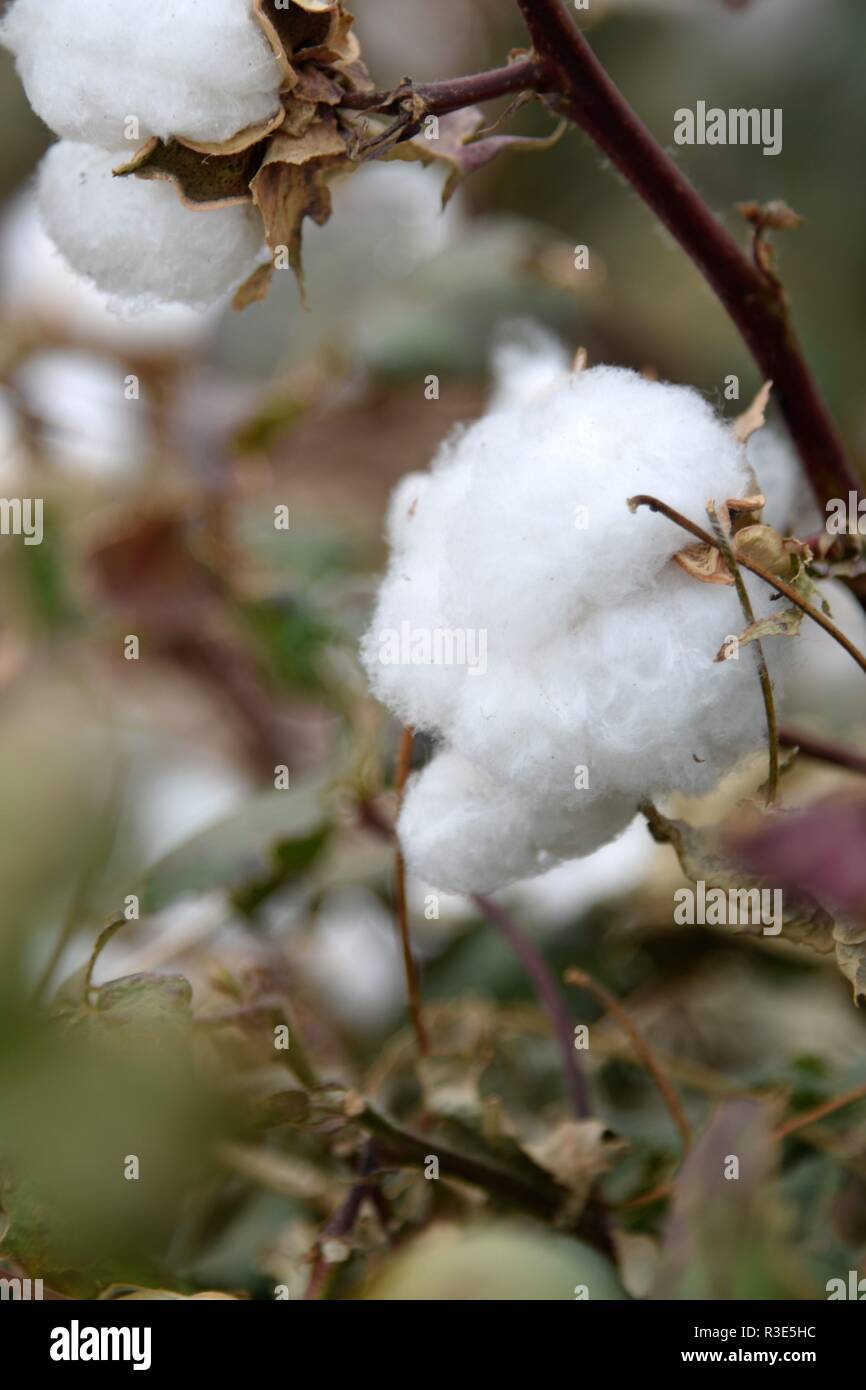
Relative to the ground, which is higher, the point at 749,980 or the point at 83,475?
the point at 83,475

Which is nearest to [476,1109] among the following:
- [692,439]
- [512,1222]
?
[512,1222]

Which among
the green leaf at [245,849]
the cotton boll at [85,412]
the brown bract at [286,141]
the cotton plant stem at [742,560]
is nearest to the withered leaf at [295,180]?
the brown bract at [286,141]

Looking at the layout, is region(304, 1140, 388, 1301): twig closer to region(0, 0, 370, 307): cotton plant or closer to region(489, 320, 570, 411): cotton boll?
region(0, 0, 370, 307): cotton plant

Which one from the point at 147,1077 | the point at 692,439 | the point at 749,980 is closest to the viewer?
the point at 147,1077

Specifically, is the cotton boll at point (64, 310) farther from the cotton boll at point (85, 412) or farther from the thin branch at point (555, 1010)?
the thin branch at point (555, 1010)

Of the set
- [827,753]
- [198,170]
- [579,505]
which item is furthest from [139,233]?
[827,753]

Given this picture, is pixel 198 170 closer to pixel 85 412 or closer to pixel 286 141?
pixel 286 141
